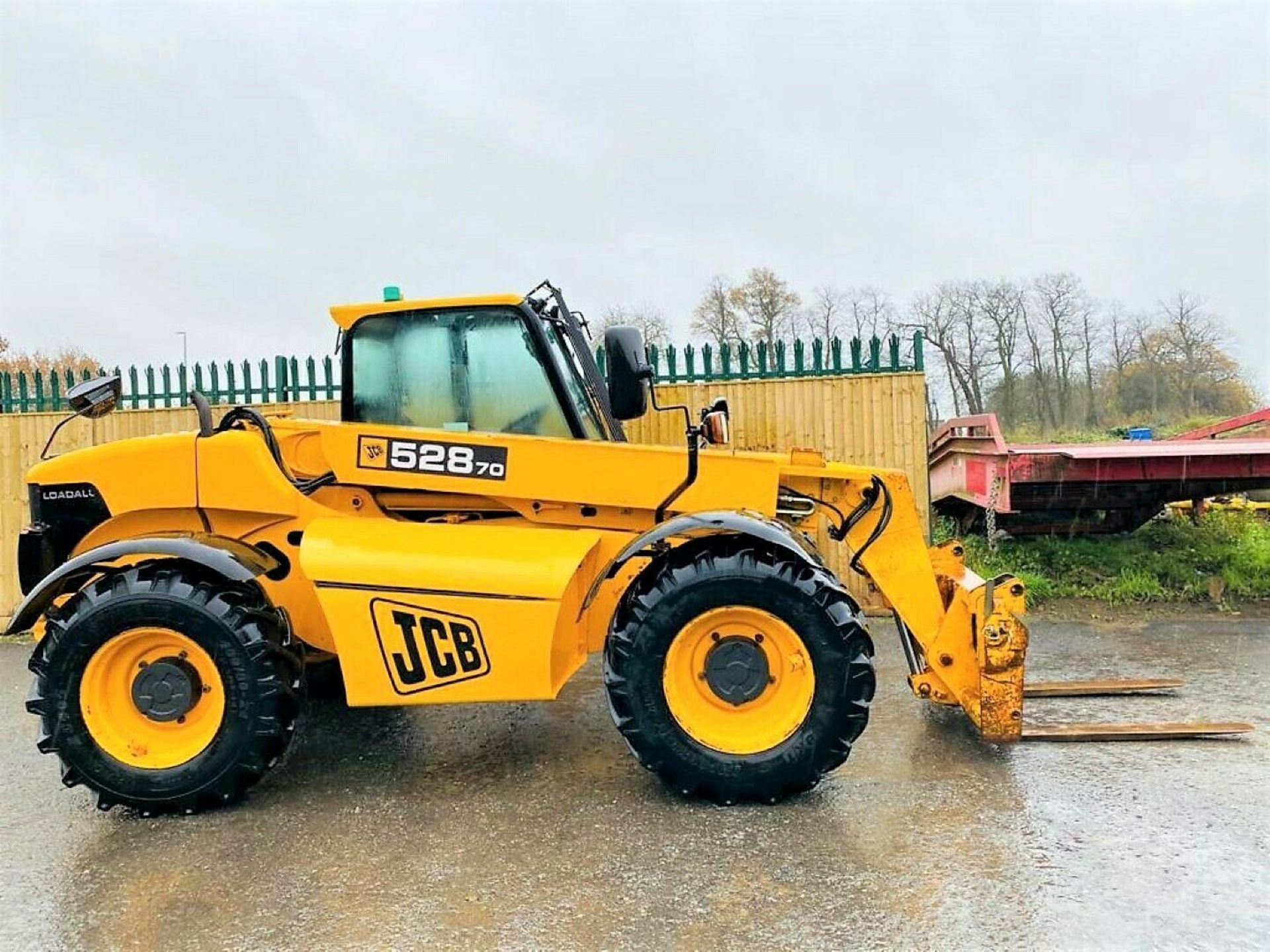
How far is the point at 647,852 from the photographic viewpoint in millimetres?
3377

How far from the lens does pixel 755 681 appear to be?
3844mm

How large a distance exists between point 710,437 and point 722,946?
7.54 ft

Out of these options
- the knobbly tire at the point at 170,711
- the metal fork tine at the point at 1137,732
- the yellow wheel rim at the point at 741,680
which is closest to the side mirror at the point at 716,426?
the yellow wheel rim at the point at 741,680

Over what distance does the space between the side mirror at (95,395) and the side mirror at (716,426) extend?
280 cm

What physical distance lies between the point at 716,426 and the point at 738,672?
3.91 feet

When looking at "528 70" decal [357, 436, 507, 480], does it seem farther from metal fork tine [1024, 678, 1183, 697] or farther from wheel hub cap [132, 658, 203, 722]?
metal fork tine [1024, 678, 1183, 697]

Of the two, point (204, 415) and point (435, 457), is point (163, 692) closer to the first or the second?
point (204, 415)

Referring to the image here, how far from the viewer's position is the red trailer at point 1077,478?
22.5ft

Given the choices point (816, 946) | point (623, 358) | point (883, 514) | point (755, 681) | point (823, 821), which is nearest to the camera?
point (816, 946)

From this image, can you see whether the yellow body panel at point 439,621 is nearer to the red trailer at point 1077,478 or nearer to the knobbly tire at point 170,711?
the knobbly tire at point 170,711

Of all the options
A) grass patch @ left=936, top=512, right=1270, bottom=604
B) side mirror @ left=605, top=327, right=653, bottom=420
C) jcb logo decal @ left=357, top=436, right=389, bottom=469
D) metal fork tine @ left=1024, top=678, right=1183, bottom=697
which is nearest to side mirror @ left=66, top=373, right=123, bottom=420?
jcb logo decal @ left=357, top=436, right=389, bottom=469

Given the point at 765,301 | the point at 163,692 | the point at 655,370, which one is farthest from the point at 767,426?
the point at 765,301

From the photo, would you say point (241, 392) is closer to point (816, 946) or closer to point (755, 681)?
point (755, 681)

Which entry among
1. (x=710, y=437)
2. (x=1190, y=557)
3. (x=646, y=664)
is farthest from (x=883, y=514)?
(x=1190, y=557)
